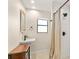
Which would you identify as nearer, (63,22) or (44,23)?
(63,22)

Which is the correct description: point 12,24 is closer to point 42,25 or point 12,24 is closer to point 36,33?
point 36,33

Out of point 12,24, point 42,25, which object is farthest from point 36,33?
point 12,24

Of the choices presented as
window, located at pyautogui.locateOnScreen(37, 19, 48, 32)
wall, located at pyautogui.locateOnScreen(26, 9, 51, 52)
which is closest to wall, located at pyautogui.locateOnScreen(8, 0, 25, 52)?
wall, located at pyautogui.locateOnScreen(26, 9, 51, 52)

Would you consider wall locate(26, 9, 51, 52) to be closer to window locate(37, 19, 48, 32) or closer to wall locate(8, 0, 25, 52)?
window locate(37, 19, 48, 32)

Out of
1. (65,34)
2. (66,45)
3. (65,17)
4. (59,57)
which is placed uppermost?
(65,17)

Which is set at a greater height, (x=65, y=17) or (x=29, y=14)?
(x=29, y=14)

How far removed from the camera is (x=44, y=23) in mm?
7492

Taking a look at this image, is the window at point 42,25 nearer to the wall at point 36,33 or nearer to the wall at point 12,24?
the wall at point 36,33

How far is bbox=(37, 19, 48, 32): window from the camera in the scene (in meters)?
7.31

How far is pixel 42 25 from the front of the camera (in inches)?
291

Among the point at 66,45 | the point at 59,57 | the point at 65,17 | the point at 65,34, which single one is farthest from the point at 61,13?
the point at 59,57

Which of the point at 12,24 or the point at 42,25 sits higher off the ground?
the point at 42,25
